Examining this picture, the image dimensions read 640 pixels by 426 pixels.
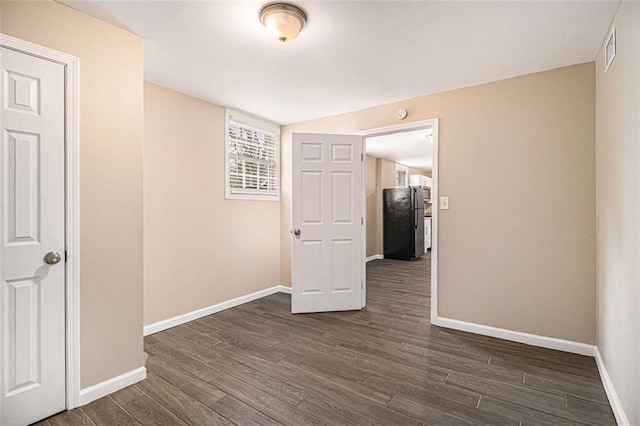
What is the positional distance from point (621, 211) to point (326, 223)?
2.46 metres

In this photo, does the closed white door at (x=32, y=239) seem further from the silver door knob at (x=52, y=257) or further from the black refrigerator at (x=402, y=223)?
the black refrigerator at (x=402, y=223)

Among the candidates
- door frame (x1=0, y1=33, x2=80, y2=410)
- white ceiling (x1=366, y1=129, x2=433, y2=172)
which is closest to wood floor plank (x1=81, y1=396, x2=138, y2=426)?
door frame (x1=0, y1=33, x2=80, y2=410)

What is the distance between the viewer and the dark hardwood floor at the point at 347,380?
68.7 inches

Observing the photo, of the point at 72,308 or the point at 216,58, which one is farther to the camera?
the point at 216,58

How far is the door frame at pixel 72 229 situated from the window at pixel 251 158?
187cm

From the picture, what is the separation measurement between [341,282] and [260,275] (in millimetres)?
1208

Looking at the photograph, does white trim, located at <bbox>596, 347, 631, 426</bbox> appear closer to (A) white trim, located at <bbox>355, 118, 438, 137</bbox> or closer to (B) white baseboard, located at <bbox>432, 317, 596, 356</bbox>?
(B) white baseboard, located at <bbox>432, 317, 596, 356</bbox>

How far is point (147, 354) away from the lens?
2.47 meters

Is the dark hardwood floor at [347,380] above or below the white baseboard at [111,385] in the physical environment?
below

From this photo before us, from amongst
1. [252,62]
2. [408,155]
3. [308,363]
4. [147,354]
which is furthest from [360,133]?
[408,155]

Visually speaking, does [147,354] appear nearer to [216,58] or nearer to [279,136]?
[216,58]

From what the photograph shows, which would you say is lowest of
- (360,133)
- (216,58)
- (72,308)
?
(72,308)

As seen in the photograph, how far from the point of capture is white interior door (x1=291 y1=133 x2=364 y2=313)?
350cm

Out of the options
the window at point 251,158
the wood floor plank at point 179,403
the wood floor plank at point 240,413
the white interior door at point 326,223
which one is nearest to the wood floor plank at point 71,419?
the wood floor plank at point 179,403
